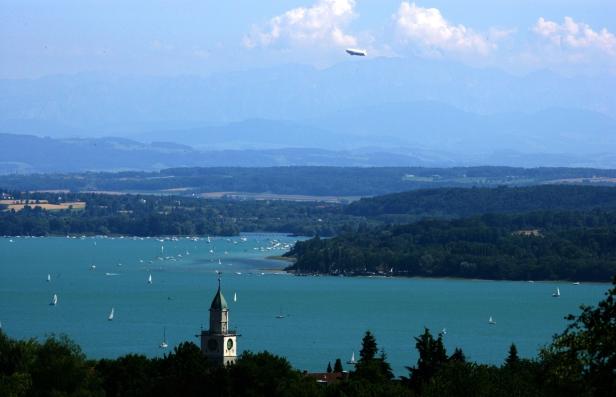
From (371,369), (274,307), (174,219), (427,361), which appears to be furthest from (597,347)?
(174,219)

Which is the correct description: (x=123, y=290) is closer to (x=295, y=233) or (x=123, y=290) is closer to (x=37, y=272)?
(x=37, y=272)

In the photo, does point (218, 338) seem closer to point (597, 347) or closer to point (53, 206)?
point (597, 347)

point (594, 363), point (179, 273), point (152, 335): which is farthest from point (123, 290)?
point (594, 363)

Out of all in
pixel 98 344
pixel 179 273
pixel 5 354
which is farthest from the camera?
pixel 179 273

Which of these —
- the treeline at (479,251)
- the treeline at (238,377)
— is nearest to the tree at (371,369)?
the treeline at (238,377)

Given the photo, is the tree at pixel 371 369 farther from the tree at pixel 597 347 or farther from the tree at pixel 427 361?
the tree at pixel 597 347

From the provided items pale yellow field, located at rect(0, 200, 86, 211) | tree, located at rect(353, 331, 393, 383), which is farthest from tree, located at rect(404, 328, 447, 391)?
pale yellow field, located at rect(0, 200, 86, 211)
